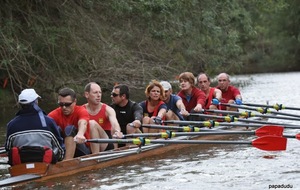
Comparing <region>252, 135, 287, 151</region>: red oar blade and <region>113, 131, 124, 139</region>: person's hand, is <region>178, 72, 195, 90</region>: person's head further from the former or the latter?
<region>252, 135, 287, 151</region>: red oar blade

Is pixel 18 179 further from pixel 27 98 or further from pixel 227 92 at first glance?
pixel 227 92

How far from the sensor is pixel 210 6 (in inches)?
872

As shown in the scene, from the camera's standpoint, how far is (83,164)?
31.1 ft

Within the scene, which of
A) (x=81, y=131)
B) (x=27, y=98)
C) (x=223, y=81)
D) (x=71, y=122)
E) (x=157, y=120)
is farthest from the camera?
(x=223, y=81)

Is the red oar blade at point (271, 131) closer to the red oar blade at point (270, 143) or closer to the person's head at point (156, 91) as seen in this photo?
the red oar blade at point (270, 143)

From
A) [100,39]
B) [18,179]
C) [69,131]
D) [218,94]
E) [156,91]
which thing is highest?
[100,39]

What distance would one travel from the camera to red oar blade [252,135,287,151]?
9.81 m

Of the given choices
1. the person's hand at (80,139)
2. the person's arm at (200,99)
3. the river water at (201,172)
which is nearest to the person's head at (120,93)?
the river water at (201,172)

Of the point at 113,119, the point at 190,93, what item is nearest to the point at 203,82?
the point at 190,93

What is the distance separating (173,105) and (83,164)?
3.58 m

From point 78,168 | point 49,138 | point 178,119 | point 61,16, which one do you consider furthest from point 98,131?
point 61,16

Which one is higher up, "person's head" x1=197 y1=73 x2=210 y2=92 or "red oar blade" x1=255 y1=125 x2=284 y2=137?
"person's head" x1=197 y1=73 x2=210 y2=92

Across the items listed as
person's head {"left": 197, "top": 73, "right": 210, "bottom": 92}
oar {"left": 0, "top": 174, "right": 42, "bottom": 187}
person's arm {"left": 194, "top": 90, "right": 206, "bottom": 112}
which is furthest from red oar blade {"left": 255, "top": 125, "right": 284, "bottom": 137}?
oar {"left": 0, "top": 174, "right": 42, "bottom": 187}

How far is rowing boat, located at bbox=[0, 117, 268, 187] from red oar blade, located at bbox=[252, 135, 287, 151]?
181cm
